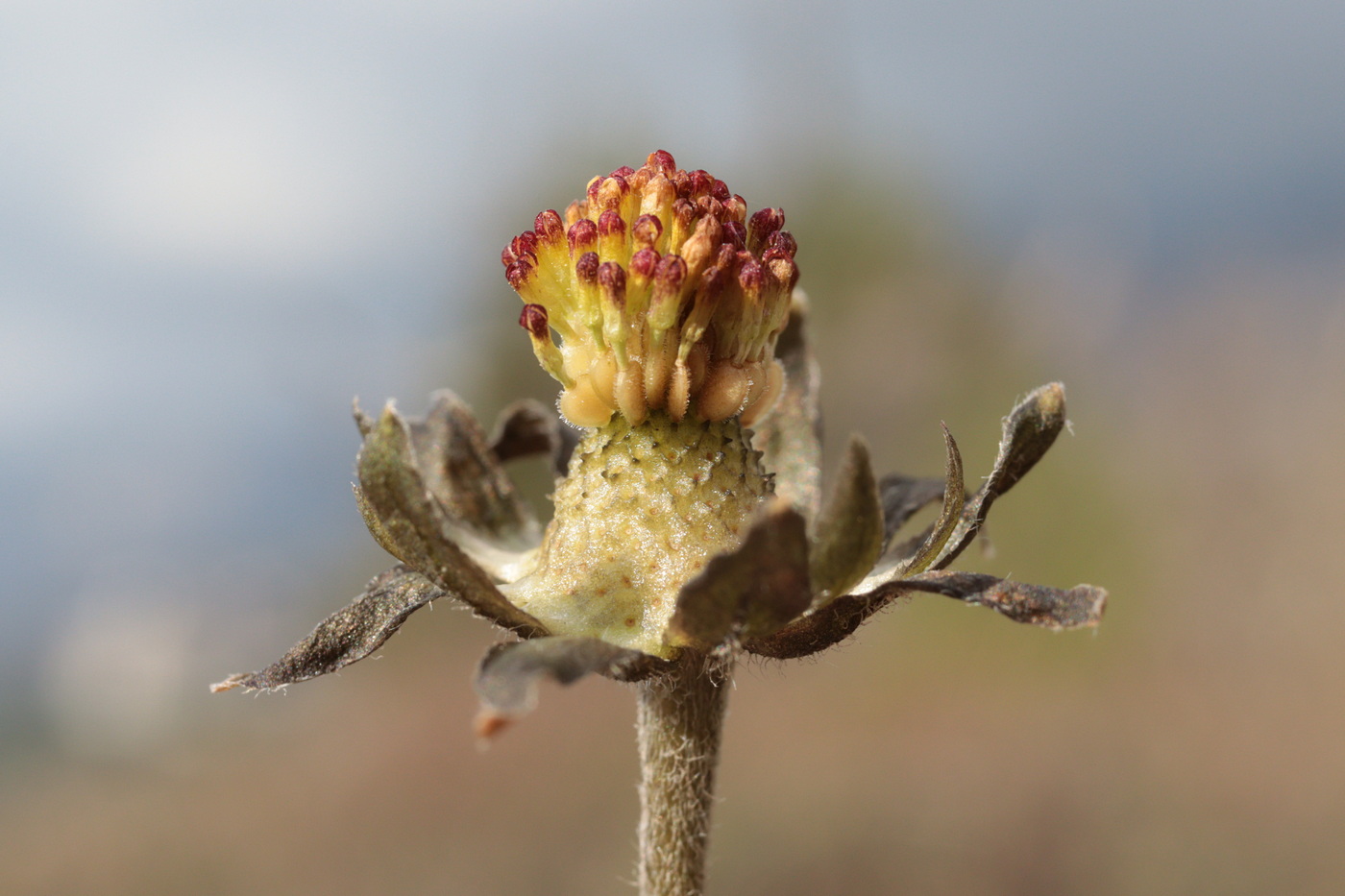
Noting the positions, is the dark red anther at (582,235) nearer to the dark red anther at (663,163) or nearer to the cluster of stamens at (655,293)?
the cluster of stamens at (655,293)

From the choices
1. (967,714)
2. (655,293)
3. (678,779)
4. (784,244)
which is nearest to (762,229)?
(784,244)

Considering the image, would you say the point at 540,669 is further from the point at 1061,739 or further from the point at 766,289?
the point at 1061,739

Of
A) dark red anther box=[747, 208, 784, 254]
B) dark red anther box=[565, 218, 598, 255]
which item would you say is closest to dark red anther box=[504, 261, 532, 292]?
dark red anther box=[565, 218, 598, 255]

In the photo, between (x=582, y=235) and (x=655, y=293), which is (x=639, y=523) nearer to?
(x=655, y=293)

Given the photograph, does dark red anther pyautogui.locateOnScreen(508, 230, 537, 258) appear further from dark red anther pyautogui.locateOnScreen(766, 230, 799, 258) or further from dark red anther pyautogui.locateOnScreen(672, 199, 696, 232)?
dark red anther pyautogui.locateOnScreen(766, 230, 799, 258)

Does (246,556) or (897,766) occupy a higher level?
(897,766)

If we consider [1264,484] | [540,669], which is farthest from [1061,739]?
[540,669]

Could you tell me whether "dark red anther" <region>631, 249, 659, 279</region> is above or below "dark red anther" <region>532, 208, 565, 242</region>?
below

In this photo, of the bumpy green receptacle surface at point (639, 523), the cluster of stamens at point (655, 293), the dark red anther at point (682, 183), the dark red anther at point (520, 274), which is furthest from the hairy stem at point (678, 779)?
the dark red anther at point (682, 183)
